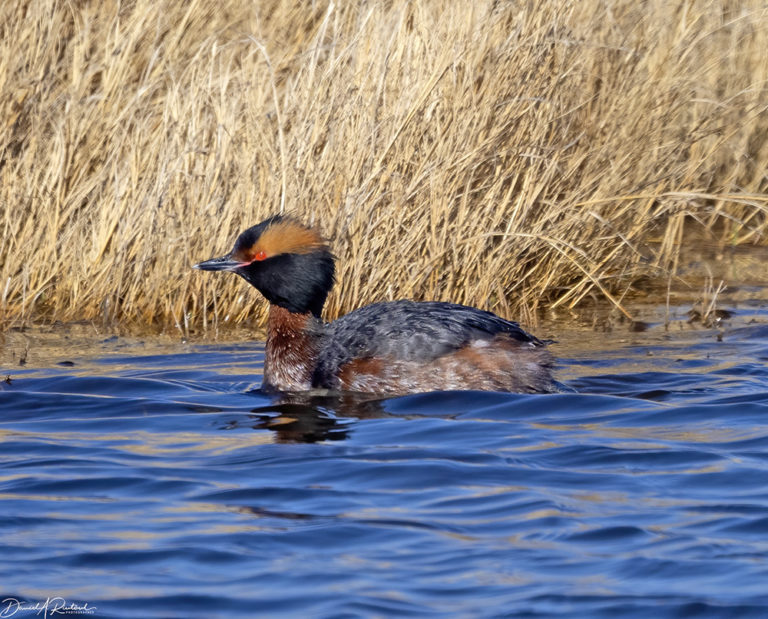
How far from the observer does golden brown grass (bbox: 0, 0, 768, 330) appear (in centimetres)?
828

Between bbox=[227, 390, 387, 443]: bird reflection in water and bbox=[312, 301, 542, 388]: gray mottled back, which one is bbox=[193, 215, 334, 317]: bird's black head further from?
bbox=[227, 390, 387, 443]: bird reflection in water

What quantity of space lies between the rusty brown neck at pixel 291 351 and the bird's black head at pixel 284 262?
0.27ft

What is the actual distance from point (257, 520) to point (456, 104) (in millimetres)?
3937

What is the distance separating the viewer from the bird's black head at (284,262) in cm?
716

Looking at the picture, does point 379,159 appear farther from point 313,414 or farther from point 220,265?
point 313,414

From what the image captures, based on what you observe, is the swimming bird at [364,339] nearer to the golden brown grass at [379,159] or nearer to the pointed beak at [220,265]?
the pointed beak at [220,265]

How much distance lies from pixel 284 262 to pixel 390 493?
2.26 metres

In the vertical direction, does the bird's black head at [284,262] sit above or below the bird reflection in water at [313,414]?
above

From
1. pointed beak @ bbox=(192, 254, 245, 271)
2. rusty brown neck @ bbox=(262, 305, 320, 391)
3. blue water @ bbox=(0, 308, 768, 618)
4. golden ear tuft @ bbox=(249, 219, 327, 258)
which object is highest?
golden ear tuft @ bbox=(249, 219, 327, 258)

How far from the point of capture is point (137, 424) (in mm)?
6582

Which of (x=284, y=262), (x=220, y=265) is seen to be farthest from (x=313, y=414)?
(x=220, y=265)

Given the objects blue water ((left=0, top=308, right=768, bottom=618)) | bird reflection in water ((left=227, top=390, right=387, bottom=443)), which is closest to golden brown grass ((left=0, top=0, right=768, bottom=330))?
blue water ((left=0, top=308, right=768, bottom=618))

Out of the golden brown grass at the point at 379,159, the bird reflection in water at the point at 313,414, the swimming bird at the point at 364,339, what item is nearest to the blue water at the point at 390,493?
the bird reflection in water at the point at 313,414

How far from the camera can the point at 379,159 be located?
8.23 meters
